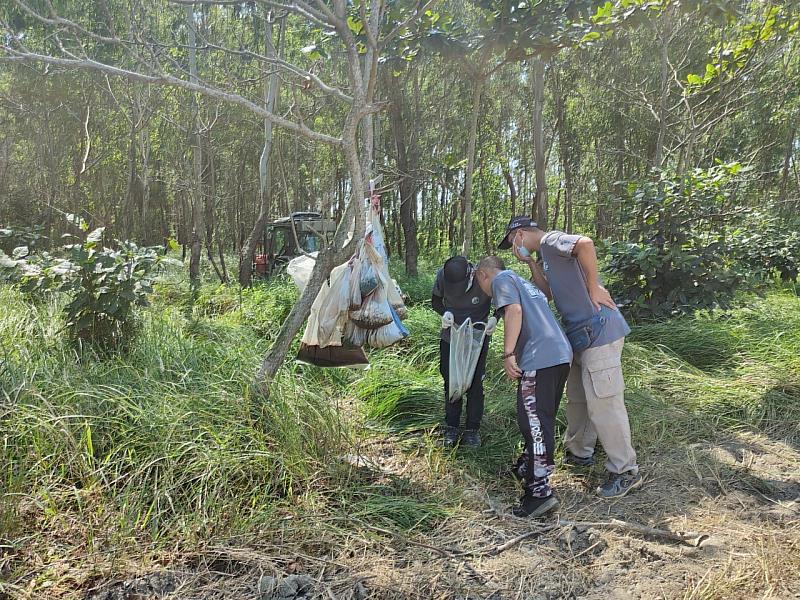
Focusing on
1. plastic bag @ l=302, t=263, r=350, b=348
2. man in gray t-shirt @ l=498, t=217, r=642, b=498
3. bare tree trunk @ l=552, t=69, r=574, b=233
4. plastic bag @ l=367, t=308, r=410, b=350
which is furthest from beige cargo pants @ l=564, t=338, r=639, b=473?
bare tree trunk @ l=552, t=69, r=574, b=233

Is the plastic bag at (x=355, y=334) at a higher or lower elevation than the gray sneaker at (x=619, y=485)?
higher

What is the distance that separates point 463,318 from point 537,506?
1.32 metres

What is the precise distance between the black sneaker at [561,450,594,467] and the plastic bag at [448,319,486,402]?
772 mm

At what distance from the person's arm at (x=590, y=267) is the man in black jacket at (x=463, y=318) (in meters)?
0.76

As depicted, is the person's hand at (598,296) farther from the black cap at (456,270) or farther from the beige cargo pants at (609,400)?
the black cap at (456,270)

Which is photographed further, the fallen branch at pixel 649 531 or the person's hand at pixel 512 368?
the person's hand at pixel 512 368

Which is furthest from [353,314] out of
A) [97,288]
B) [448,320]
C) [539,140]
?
[539,140]

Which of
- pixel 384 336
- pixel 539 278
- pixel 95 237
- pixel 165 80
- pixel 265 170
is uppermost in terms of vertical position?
pixel 265 170

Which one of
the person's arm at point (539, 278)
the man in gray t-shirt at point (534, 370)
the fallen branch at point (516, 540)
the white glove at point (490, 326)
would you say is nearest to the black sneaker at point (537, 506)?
the man in gray t-shirt at point (534, 370)

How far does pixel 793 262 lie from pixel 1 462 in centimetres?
998

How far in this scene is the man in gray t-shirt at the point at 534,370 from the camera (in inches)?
116

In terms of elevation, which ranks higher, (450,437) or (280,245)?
(280,245)

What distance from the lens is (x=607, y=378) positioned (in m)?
3.19

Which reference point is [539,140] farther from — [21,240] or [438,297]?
[21,240]
